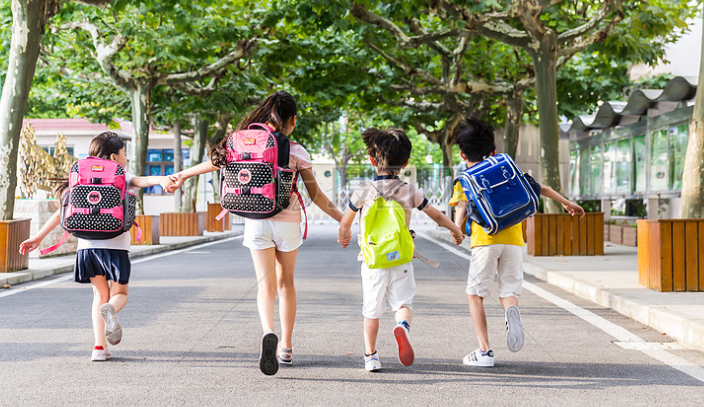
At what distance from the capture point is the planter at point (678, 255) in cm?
851

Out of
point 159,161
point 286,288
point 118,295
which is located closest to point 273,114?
point 286,288

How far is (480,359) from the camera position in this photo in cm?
527

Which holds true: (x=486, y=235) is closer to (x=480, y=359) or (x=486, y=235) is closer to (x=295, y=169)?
(x=480, y=359)

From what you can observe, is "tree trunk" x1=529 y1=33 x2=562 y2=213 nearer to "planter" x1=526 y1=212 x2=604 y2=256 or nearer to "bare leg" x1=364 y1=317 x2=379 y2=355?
"planter" x1=526 y1=212 x2=604 y2=256

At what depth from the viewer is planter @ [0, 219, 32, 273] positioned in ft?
36.5

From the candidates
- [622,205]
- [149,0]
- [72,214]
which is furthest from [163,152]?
[72,214]

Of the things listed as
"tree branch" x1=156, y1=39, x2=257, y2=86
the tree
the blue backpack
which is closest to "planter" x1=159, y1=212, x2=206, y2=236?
"tree branch" x1=156, y1=39, x2=257, y2=86

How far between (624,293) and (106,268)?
5.24m

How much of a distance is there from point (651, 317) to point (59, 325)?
5.08m

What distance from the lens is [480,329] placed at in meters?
5.27

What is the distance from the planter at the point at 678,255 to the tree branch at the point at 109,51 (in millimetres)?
14329

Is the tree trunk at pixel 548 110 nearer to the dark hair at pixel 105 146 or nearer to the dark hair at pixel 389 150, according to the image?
the dark hair at pixel 389 150

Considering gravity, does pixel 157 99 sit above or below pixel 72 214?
above

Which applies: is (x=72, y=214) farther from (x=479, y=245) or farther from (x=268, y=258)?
(x=479, y=245)
